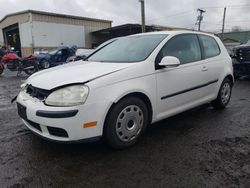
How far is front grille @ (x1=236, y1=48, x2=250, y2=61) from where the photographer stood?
30.0ft

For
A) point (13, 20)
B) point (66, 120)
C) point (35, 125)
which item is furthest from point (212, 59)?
point (13, 20)

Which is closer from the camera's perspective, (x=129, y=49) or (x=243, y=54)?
(x=129, y=49)

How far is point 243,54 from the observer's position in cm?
927

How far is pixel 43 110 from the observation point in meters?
2.73

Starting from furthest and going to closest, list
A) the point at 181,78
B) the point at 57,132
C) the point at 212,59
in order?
1. the point at 212,59
2. the point at 181,78
3. the point at 57,132

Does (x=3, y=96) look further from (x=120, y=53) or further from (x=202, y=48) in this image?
(x=202, y=48)

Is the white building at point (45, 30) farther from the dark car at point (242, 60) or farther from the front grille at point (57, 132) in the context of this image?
the front grille at point (57, 132)

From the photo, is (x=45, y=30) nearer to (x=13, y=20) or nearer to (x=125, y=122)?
(x=13, y=20)

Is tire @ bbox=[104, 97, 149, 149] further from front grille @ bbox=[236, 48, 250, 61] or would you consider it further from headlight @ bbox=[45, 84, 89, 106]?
front grille @ bbox=[236, 48, 250, 61]

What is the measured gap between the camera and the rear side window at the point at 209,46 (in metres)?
4.38

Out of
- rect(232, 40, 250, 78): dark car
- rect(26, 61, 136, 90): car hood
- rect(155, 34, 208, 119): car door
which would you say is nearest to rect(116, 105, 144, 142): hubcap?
rect(155, 34, 208, 119): car door

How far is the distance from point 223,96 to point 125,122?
8.99 ft

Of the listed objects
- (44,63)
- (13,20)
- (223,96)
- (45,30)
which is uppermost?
(13,20)

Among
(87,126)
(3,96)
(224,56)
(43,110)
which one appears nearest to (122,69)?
(87,126)
